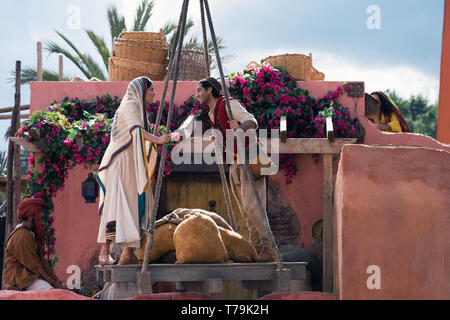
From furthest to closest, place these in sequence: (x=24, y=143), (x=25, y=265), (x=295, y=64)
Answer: (x=295, y=64) → (x=24, y=143) → (x=25, y=265)

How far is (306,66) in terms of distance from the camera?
36.2 feet

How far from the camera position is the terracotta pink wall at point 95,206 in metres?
10.4

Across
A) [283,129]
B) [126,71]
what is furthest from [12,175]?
[283,129]

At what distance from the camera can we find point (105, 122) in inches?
387

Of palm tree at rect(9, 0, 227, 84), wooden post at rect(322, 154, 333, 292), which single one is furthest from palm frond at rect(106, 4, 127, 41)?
wooden post at rect(322, 154, 333, 292)

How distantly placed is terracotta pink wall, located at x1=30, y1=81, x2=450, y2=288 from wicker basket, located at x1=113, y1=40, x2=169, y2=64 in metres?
0.90

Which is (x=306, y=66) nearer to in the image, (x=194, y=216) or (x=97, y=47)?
(x=194, y=216)

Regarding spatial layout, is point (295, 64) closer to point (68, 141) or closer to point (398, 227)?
point (68, 141)

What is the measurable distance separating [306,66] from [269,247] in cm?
494

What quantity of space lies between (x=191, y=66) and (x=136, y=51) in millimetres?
892

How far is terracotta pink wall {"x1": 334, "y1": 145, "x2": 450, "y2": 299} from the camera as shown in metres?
5.67

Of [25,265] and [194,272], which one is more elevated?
[194,272]

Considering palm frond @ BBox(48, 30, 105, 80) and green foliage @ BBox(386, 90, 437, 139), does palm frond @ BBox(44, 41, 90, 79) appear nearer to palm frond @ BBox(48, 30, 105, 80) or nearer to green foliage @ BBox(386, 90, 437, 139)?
palm frond @ BBox(48, 30, 105, 80)
